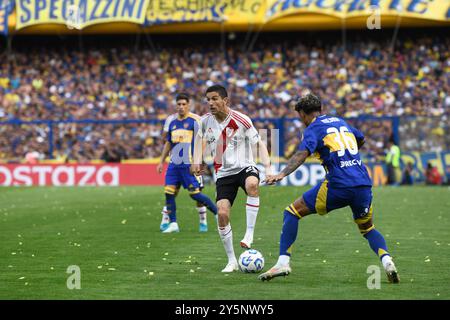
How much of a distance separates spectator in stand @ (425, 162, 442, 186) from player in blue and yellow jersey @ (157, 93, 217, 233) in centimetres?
1641

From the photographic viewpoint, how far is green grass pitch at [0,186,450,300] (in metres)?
9.23

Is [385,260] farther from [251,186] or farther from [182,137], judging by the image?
[182,137]

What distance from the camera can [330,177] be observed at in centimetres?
970

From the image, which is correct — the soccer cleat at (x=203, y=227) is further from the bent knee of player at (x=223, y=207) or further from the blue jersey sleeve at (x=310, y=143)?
the blue jersey sleeve at (x=310, y=143)

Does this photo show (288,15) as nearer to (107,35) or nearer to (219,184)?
(107,35)

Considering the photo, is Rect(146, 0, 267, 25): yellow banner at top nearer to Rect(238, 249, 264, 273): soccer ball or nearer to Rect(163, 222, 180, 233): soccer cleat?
Rect(163, 222, 180, 233): soccer cleat

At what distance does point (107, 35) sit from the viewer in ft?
146

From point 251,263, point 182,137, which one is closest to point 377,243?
point 251,263

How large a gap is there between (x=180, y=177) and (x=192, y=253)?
4.03 meters

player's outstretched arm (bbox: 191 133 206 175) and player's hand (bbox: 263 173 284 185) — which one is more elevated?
player's outstretched arm (bbox: 191 133 206 175)

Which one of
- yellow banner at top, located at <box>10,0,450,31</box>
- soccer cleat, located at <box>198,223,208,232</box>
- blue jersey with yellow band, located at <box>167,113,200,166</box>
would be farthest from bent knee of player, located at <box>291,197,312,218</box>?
yellow banner at top, located at <box>10,0,450,31</box>

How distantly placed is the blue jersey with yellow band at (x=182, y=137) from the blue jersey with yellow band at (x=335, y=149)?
22.7ft

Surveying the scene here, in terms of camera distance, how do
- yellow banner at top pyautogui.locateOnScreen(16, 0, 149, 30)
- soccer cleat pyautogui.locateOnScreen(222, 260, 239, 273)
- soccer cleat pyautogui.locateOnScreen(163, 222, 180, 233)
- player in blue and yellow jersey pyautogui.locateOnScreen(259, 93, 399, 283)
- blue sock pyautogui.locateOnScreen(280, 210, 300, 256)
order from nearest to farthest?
player in blue and yellow jersey pyautogui.locateOnScreen(259, 93, 399, 283) < blue sock pyautogui.locateOnScreen(280, 210, 300, 256) < soccer cleat pyautogui.locateOnScreen(222, 260, 239, 273) < soccer cleat pyautogui.locateOnScreen(163, 222, 180, 233) < yellow banner at top pyautogui.locateOnScreen(16, 0, 149, 30)

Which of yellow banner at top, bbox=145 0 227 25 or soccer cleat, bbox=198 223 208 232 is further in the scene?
yellow banner at top, bbox=145 0 227 25
